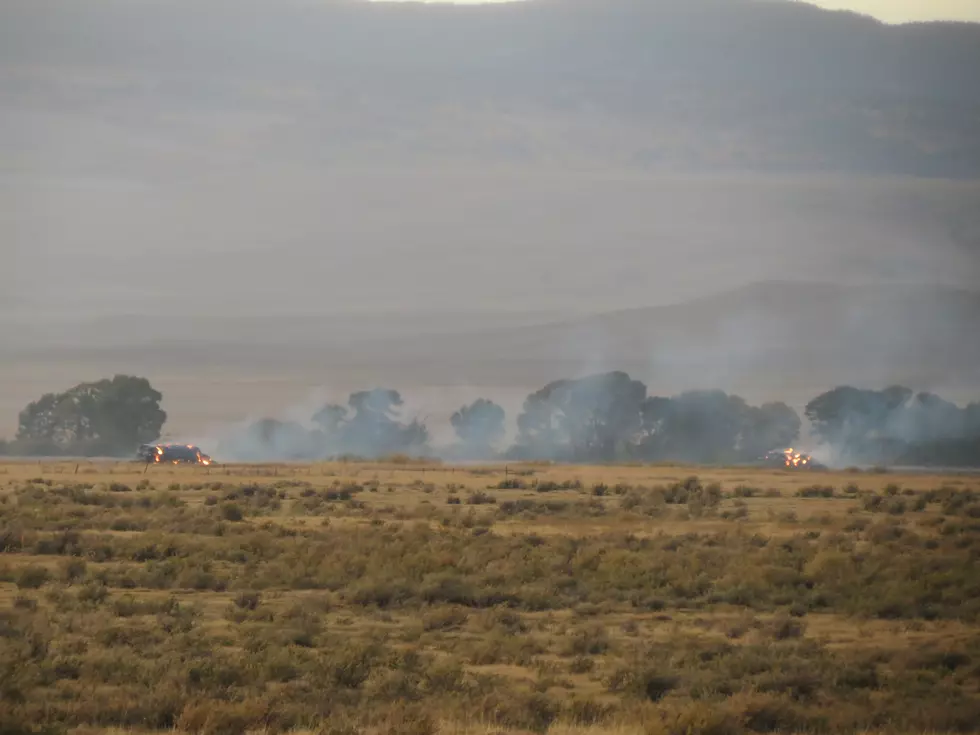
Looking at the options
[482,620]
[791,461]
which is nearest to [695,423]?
[791,461]

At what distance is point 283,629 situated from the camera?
891 inches

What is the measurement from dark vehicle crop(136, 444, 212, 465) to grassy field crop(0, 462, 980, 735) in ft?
155

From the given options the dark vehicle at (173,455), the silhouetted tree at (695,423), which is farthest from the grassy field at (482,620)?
the silhouetted tree at (695,423)

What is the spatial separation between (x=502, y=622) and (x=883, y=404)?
112689 mm

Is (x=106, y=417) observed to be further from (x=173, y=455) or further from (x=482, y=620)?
(x=482, y=620)

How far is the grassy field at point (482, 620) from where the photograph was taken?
56.3ft

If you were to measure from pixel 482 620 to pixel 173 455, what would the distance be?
8011 cm

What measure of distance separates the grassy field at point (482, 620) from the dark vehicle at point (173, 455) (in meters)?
47.4

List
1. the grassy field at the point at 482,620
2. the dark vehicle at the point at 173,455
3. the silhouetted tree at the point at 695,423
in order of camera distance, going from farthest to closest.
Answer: the silhouetted tree at the point at 695,423 < the dark vehicle at the point at 173,455 < the grassy field at the point at 482,620

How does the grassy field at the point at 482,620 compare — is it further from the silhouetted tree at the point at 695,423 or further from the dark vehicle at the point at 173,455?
the silhouetted tree at the point at 695,423

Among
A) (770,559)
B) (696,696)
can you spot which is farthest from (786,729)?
(770,559)

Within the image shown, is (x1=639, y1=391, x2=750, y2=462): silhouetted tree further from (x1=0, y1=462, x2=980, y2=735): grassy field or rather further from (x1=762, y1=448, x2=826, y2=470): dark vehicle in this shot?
(x1=0, y1=462, x2=980, y2=735): grassy field

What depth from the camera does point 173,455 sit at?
101 metres

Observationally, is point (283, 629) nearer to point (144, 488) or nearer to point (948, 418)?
point (144, 488)
